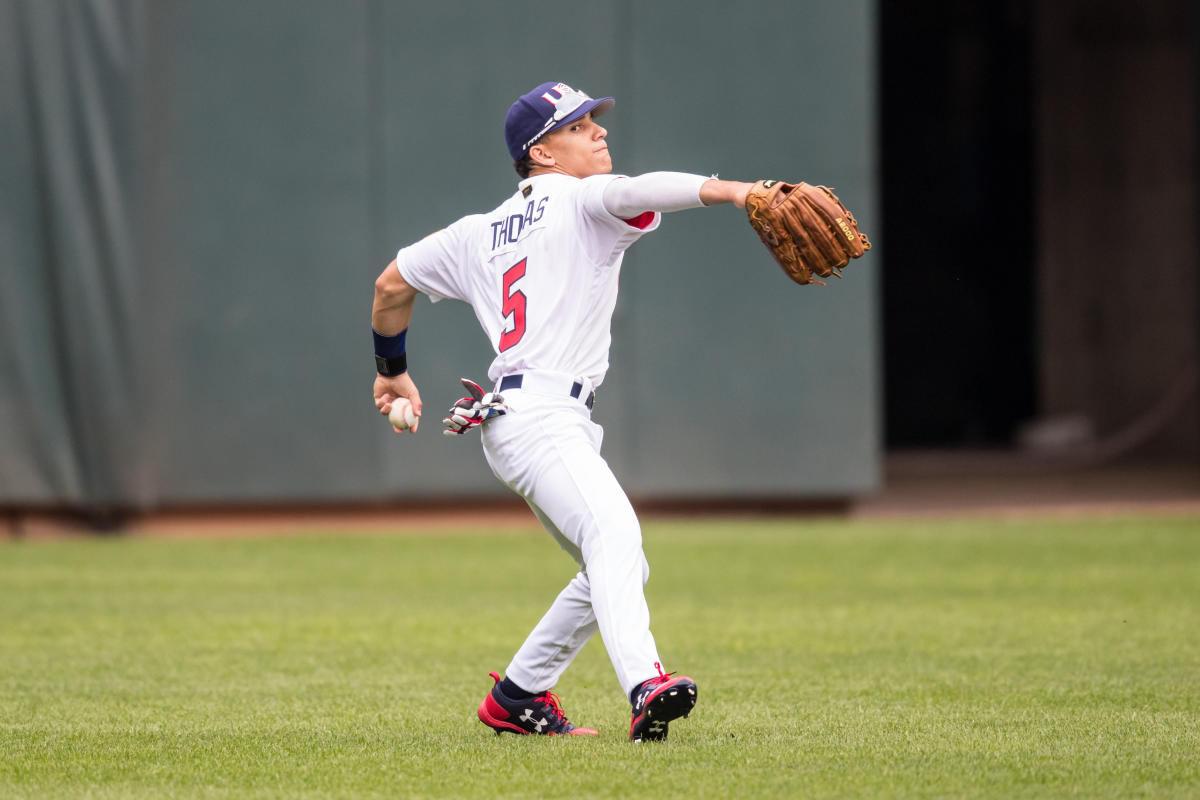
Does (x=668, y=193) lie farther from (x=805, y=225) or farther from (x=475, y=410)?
(x=475, y=410)

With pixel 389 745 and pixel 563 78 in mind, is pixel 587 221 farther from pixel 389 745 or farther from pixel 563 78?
pixel 563 78

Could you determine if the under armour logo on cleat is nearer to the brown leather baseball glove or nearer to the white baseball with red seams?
the white baseball with red seams

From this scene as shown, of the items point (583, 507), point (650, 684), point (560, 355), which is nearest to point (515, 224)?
point (560, 355)

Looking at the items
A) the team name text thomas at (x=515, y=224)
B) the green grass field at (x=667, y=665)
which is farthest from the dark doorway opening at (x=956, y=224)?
the team name text thomas at (x=515, y=224)

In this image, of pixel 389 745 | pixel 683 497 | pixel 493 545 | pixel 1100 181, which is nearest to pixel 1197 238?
pixel 1100 181

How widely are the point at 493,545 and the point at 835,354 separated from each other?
3367 millimetres

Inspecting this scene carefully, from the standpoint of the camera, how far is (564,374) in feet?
14.5

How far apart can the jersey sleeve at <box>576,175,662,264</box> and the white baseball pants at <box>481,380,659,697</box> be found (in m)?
0.43

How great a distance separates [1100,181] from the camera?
18781 mm

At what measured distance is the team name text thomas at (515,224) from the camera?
4.51 m

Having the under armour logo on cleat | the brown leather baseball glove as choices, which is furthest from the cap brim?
the under armour logo on cleat

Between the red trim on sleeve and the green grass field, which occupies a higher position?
the red trim on sleeve

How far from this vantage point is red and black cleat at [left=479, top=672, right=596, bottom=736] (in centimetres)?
462

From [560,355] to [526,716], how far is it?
1.14 m
